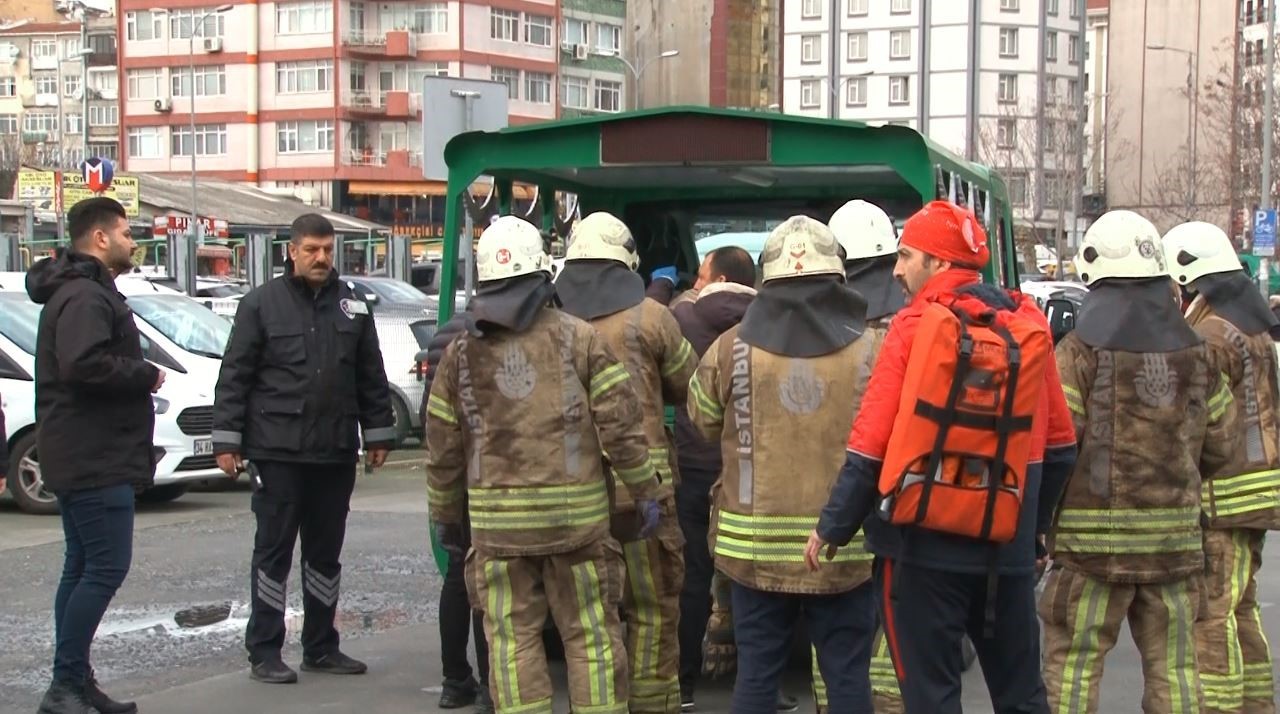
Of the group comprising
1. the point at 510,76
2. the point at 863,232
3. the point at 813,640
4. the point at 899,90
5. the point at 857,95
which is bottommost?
the point at 813,640

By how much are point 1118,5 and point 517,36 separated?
123 feet

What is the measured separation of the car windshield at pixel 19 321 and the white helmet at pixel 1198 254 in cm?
962

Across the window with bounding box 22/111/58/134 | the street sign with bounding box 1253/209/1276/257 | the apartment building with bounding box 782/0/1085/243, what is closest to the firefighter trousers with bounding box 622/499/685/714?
the street sign with bounding box 1253/209/1276/257

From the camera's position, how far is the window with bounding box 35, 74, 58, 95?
→ 118625 mm

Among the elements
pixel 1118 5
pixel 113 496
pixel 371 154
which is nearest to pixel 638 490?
pixel 113 496

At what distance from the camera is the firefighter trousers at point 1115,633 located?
5.82 meters

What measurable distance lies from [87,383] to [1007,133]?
7677 centimetres

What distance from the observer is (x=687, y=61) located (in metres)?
97.1

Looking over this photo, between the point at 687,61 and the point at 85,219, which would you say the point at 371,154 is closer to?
the point at 687,61

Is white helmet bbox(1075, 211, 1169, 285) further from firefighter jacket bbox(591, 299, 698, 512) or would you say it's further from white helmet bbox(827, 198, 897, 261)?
firefighter jacket bbox(591, 299, 698, 512)

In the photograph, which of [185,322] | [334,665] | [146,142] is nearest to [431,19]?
[146,142]

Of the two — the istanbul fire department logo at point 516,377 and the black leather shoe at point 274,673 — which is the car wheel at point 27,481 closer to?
the black leather shoe at point 274,673

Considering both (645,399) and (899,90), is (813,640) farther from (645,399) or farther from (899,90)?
(899,90)

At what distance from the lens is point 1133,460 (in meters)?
5.75
